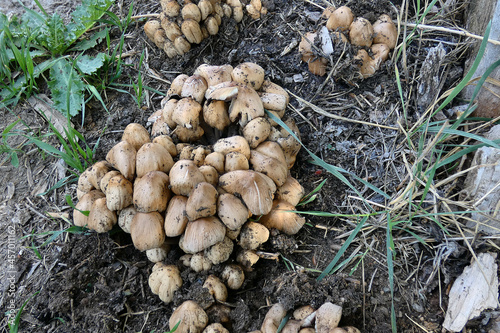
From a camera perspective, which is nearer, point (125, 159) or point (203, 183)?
point (203, 183)

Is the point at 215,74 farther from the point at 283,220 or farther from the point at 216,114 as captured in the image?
the point at 283,220

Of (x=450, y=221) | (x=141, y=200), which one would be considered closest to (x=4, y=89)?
(x=141, y=200)

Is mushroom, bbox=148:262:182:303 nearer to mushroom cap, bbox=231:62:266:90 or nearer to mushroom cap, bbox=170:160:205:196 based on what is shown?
mushroom cap, bbox=170:160:205:196

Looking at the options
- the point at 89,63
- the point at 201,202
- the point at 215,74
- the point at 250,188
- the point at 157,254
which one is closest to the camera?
the point at 201,202

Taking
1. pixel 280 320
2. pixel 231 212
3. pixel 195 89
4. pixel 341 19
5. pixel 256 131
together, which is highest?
pixel 341 19

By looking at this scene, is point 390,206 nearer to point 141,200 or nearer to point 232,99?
point 232,99

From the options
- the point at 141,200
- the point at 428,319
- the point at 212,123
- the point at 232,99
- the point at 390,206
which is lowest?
the point at 428,319

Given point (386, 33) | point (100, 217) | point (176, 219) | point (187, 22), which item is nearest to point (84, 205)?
point (100, 217)
